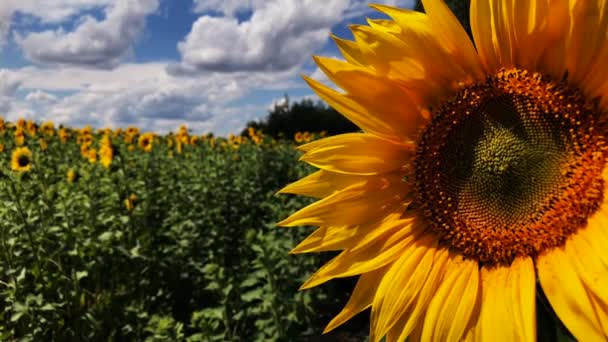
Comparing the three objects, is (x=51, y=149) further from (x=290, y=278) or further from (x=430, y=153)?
(x=430, y=153)

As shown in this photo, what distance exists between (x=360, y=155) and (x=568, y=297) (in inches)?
20.5

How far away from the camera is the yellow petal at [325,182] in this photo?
4.33 ft

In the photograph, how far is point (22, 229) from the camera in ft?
17.3

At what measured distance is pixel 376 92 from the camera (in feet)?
4.18

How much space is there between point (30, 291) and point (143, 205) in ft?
8.50

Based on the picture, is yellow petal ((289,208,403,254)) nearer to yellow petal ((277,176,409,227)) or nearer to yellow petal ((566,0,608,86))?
yellow petal ((277,176,409,227))

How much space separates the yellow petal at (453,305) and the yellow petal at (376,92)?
348 millimetres

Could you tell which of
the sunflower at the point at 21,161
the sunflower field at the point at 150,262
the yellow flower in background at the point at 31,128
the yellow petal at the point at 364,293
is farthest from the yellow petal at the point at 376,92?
the yellow flower in background at the point at 31,128

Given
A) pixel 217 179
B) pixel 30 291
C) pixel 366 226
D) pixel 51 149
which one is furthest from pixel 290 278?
pixel 51 149

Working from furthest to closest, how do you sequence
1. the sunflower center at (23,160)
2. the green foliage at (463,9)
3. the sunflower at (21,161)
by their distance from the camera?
the sunflower center at (23,160), the sunflower at (21,161), the green foliage at (463,9)

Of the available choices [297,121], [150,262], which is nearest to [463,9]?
[150,262]

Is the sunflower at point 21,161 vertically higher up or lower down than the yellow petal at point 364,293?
higher up

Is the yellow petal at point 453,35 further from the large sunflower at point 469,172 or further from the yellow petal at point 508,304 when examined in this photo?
the yellow petal at point 508,304

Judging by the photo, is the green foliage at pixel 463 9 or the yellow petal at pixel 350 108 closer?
the yellow petal at pixel 350 108
